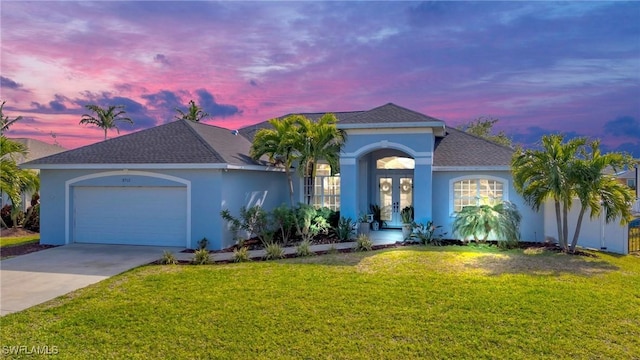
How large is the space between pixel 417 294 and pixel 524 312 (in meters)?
1.98

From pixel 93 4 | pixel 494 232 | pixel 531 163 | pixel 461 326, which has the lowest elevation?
pixel 461 326

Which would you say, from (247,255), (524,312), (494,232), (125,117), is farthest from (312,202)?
(125,117)

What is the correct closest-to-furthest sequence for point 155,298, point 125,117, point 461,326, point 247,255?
1. point 461,326
2. point 155,298
3. point 247,255
4. point 125,117

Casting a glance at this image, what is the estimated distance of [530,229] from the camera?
49.4 ft

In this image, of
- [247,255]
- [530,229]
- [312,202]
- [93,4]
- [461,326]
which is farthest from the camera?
[312,202]

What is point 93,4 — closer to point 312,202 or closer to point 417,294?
point 312,202

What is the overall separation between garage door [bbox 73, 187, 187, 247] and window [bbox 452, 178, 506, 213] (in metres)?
10.6

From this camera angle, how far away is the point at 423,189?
595 inches

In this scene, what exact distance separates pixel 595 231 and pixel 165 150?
16328 millimetres

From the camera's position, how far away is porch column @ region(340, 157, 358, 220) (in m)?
15.7

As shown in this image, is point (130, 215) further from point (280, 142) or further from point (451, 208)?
point (451, 208)

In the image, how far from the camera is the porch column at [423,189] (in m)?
15.0

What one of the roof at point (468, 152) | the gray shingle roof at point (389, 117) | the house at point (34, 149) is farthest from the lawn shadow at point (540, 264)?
the house at point (34, 149)

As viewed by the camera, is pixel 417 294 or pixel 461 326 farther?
pixel 417 294
